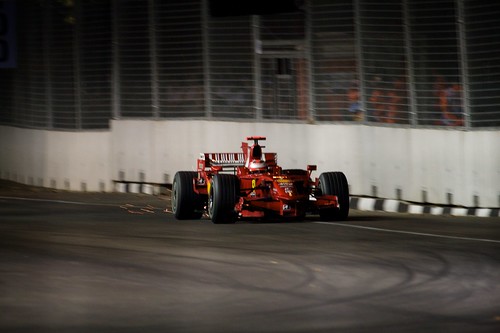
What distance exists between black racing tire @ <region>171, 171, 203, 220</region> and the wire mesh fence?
3801 mm

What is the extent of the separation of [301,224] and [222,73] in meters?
6.79

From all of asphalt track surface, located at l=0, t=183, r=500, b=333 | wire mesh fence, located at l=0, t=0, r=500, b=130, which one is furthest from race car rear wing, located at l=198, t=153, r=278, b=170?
wire mesh fence, located at l=0, t=0, r=500, b=130

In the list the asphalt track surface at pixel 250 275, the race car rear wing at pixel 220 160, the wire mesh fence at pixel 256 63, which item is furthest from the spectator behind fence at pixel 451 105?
the race car rear wing at pixel 220 160

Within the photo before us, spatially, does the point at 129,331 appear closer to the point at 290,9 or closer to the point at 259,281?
the point at 259,281

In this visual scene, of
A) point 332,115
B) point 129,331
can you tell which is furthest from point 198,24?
point 129,331

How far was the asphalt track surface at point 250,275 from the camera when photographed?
31.3 ft

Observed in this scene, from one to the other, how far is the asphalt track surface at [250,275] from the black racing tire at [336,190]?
0.22 meters

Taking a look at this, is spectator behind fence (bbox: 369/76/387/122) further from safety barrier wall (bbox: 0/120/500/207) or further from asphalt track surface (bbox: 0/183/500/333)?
asphalt track surface (bbox: 0/183/500/333)

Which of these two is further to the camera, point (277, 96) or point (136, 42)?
point (136, 42)

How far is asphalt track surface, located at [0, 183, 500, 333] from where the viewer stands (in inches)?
375

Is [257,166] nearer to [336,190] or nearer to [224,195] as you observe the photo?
[224,195]

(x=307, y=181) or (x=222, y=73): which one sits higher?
(x=222, y=73)

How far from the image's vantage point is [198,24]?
24.1m

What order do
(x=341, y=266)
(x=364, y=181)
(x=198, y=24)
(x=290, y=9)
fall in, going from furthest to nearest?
(x=198, y=24) < (x=290, y=9) < (x=364, y=181) < (x=341, y=266)
